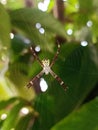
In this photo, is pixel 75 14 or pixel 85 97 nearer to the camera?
pixel 85 97

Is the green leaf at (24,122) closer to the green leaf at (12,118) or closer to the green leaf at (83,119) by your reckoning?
the green leaf at (12,118)

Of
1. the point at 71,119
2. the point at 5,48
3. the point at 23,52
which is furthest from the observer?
the point at 23,52

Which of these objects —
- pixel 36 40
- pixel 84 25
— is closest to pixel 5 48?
pixel 36 40

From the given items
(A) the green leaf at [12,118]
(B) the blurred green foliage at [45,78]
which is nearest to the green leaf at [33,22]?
(B) the blurred green foliage at [45,78]

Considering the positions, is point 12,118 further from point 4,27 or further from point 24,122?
point 4,27

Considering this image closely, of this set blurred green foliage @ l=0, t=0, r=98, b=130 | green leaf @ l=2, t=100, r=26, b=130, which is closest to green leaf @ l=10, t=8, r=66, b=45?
blurred green foliage @ l=0, t=0, r=98, b=130

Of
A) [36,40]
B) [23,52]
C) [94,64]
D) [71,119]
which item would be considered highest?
[23,52]

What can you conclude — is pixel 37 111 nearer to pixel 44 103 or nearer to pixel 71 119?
pixel 44 103
